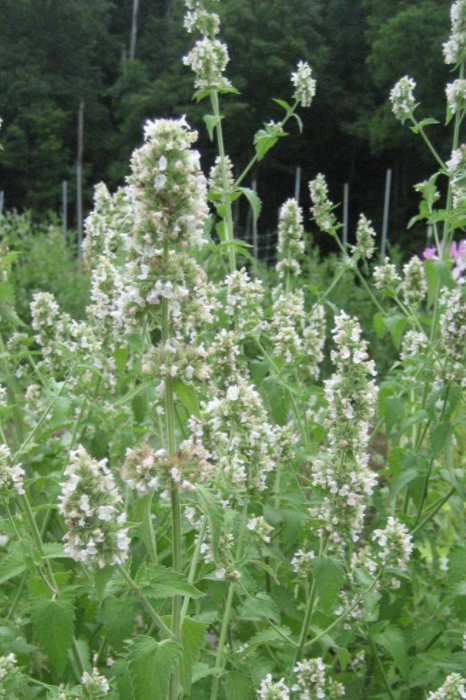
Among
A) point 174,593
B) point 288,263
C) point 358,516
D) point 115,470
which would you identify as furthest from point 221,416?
point 288,263

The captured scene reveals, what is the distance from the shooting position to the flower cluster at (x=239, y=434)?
7.91ft

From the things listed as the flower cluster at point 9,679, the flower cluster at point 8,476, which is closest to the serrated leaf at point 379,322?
the flower cluster at point 8,476

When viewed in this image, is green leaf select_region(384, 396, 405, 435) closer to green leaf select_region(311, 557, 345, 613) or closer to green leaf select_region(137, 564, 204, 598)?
green leaf select_region(311, 557, 345, 613)

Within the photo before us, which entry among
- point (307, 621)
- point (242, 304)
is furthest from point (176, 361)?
point (242, 304)

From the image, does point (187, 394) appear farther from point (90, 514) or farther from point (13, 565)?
point (13, 565)

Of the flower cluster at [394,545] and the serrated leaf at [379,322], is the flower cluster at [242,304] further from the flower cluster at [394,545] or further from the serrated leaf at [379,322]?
the flower cluster at [394,545]

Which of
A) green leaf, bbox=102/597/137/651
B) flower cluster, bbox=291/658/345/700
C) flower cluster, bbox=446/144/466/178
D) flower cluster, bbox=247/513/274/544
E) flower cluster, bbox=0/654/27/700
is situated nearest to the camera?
flower cluster, bbox=0/654/27/700

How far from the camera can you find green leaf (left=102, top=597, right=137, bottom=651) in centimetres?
271

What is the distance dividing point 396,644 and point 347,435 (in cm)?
104

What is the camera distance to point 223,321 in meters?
3.51

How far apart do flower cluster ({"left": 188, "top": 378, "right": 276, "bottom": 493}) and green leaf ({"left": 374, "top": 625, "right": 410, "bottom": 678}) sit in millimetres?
865

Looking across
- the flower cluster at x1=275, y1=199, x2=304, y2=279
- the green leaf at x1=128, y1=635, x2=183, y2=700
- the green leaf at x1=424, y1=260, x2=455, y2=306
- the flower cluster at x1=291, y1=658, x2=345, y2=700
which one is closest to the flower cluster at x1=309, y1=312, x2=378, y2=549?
the flower cluster at x1=291, y1=658, x2=345, y2=700

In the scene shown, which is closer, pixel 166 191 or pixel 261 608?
pixel 166 191

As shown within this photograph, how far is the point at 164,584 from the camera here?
182cm
